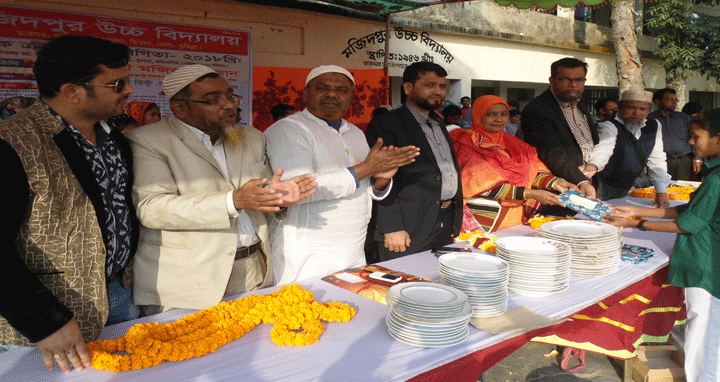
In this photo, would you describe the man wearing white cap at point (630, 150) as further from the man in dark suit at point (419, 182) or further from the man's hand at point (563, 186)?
the man in dark suit at point (419, 182)

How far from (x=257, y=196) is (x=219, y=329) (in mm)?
481

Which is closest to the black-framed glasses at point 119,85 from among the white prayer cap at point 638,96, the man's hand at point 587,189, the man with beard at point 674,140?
the man's hand at point 587,189

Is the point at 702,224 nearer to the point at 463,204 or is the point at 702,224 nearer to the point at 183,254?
the point at 463,204

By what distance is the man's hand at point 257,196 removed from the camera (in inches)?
66.0

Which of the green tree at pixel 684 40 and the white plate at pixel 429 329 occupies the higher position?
the green tree at pixel 684 40

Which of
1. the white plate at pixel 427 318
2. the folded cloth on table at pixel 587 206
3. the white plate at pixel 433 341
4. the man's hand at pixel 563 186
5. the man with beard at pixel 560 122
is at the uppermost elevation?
the man with beard at pixel 560 122

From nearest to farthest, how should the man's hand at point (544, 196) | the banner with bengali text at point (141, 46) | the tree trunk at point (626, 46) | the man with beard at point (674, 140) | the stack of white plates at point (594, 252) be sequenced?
the stack of white plates at point (594, 252), the man's hand at point (544, 196), the banner with bengali text at point (141, 46), the man with beard at point (674, 140), the tree trunk at point (626, 46)

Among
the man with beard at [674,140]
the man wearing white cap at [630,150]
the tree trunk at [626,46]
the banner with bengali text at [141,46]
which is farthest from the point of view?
the tree trunk at [626,46]

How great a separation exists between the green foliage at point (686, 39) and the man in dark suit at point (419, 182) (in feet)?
40.8

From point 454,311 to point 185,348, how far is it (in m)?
0.87

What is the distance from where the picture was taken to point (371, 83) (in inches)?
245

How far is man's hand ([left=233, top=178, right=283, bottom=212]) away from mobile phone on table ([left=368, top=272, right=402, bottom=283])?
626 mm

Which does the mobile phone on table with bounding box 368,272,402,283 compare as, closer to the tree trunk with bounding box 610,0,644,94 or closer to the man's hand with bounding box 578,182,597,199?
the man's hand with bounding box 578,182,597,199

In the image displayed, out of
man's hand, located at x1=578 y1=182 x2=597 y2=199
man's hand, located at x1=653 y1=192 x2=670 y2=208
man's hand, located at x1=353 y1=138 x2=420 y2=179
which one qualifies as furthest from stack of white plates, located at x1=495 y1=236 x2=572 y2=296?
man's hand, located at x1=653 y1=192 x2=670 y2=208
